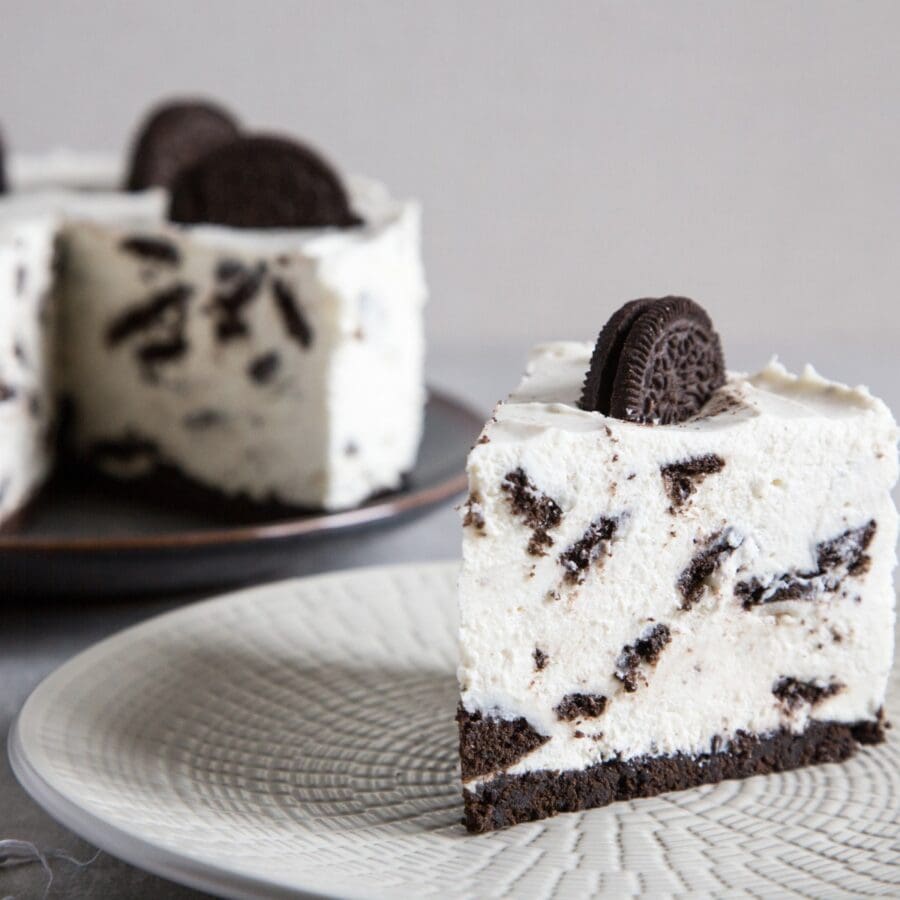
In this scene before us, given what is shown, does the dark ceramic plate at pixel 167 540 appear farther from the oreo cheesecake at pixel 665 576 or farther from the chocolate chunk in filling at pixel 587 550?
the chocolate chunk in filling at pixel 587 550

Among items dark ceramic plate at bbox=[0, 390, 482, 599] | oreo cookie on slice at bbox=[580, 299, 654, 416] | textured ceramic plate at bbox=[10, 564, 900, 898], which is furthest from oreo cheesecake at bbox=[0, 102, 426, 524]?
oreo cookie on slice at bbox=[580, 299, 654, 416]

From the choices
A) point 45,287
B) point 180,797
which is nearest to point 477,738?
point 180,797

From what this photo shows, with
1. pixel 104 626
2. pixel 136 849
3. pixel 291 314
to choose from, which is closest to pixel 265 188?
pixel 291 314

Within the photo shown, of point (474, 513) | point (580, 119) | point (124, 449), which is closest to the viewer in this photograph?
point (474, 513)

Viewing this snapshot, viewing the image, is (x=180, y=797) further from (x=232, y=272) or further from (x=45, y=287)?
(x=45, y=287)

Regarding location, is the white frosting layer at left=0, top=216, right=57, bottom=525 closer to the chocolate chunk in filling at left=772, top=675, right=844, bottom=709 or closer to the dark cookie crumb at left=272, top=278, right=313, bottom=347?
the dark cookie crumb at left=272, top=278, right=313, bottom=347

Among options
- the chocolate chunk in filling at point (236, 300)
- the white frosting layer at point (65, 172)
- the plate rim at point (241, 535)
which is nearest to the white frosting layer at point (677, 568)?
the plate rim at point (241, 535)

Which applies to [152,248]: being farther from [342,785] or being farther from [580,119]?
[580,119]
